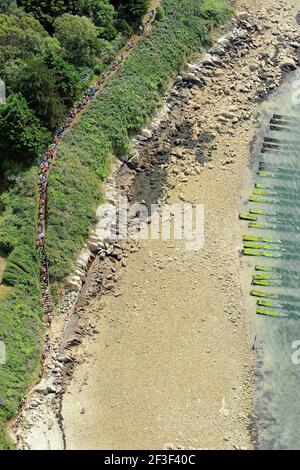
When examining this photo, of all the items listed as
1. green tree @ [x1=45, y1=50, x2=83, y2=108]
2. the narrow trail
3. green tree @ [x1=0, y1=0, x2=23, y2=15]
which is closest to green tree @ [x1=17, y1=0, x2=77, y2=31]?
green tree @ [x1=0, y1=0, x2=23, y2=15]

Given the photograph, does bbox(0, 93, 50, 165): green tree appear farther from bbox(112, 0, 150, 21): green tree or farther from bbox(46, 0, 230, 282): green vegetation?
bbox(112, 0, 150, 21): green tree

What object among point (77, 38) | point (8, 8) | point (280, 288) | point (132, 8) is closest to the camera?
point (280, 288)

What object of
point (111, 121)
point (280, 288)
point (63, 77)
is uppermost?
point (63, 77)

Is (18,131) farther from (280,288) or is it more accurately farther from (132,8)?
(280,288)

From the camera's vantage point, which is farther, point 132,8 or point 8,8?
point 132,8

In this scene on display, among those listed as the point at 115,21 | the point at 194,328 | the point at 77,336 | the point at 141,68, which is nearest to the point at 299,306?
the point at 194,328

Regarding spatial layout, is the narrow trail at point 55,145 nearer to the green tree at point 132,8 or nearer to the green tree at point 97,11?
the green tree at point 132,8

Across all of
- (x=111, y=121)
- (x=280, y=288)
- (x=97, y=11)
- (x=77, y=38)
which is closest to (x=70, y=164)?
(x=111, y=121)

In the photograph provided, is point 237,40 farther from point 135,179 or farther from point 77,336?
point 77,336
